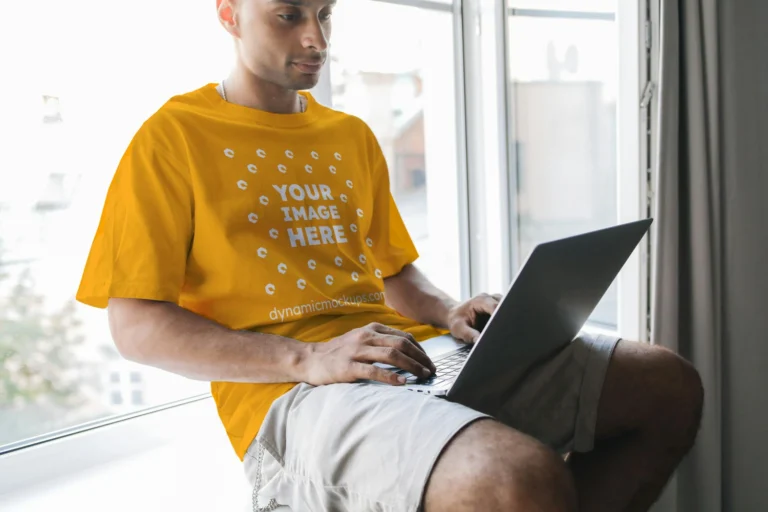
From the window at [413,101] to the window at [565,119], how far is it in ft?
0.80

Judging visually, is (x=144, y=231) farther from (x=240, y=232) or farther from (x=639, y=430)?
(x=639, y=430)

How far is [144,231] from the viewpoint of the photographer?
1040 mm

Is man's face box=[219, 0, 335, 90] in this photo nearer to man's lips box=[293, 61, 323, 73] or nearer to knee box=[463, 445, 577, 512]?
man's lips box=[293, 61, 323, 73]

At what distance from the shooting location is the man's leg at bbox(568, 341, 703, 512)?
111 cm

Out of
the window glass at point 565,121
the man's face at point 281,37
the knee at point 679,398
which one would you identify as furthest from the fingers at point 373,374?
the window glass at point 565,121

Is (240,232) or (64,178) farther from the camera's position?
(64,178)

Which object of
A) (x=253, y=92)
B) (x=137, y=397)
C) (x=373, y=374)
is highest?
(x=253, y=92)

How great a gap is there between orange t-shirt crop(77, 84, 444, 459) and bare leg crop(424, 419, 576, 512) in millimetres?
337

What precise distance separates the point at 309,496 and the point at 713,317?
117 cm

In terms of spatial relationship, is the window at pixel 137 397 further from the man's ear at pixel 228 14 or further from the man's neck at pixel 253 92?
the man's ear at pixel 228 14

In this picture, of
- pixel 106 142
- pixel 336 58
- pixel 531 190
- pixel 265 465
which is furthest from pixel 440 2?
pixel 265 465

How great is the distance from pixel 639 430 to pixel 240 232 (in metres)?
0.73

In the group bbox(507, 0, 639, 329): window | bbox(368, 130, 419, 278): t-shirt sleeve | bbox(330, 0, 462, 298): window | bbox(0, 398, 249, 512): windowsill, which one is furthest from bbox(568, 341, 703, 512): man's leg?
bbox(330, 0, 462, 298): window

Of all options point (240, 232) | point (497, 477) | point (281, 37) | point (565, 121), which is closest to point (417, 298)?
point (240, 232)
